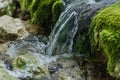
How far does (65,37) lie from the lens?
5598 mm

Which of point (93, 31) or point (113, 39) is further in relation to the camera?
point (93, 31)

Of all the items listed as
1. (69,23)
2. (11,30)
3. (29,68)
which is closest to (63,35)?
(69,23)

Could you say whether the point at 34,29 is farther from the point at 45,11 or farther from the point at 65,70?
the point at 65,70

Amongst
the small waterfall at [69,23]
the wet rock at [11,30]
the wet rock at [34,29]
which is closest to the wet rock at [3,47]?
the wet rock at [11,30]

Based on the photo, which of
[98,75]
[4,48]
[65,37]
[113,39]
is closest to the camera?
[113,39]

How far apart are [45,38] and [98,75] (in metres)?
2.38

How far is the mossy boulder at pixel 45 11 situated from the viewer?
6340mm

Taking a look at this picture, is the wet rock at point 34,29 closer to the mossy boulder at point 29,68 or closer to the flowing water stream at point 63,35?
the flowing water stream at point 63,35

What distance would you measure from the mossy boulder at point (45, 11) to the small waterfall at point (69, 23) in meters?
0.34

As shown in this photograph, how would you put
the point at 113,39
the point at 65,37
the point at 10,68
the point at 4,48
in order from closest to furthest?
the point at 113,39 → the point at 10,68 → the point at 65,37 → the point at 4,48

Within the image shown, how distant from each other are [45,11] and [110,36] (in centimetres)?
312

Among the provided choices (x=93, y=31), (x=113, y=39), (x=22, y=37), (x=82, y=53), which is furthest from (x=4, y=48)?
(x=113, y=39)

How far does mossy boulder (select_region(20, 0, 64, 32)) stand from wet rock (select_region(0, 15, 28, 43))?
42cm

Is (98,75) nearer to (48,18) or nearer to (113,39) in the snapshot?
(113,39)
